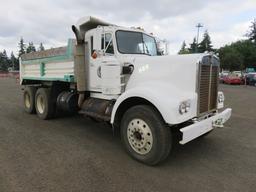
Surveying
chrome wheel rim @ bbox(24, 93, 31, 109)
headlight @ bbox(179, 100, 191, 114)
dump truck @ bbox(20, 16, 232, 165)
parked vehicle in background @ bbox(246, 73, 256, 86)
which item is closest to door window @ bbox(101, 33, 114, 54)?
dump truck @ bbox(20, 16, 232, 165)

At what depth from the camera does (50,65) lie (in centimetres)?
691

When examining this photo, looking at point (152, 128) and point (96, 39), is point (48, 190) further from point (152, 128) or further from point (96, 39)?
point (96, 39)

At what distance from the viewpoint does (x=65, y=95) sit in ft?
21.1

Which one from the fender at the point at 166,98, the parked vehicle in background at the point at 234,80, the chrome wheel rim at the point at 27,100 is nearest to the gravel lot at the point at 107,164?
the fender at the point at 166,98

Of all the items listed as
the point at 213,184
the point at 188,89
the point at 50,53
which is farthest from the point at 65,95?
the point at 213,184

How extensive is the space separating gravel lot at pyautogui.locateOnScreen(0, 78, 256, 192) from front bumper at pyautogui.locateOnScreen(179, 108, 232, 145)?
58cm

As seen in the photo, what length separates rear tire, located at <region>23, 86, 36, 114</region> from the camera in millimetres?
7884

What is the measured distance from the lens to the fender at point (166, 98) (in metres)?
3.53

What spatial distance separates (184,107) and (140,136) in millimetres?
918

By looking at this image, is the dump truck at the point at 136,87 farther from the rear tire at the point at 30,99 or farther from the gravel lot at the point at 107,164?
the rear tire at the point at 30,99

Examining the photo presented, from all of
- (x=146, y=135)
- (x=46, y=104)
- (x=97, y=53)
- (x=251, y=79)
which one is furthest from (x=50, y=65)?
(x=251, y=79)

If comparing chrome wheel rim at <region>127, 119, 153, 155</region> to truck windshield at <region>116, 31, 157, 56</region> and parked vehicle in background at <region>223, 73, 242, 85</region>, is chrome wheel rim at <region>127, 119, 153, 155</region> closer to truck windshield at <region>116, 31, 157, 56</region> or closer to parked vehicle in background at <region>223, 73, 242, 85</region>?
truck windshield at <region>116, 31, 157, 56</region>

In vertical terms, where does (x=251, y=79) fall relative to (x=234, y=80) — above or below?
above

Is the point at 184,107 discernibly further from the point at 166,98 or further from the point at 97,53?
the point at 97,53
